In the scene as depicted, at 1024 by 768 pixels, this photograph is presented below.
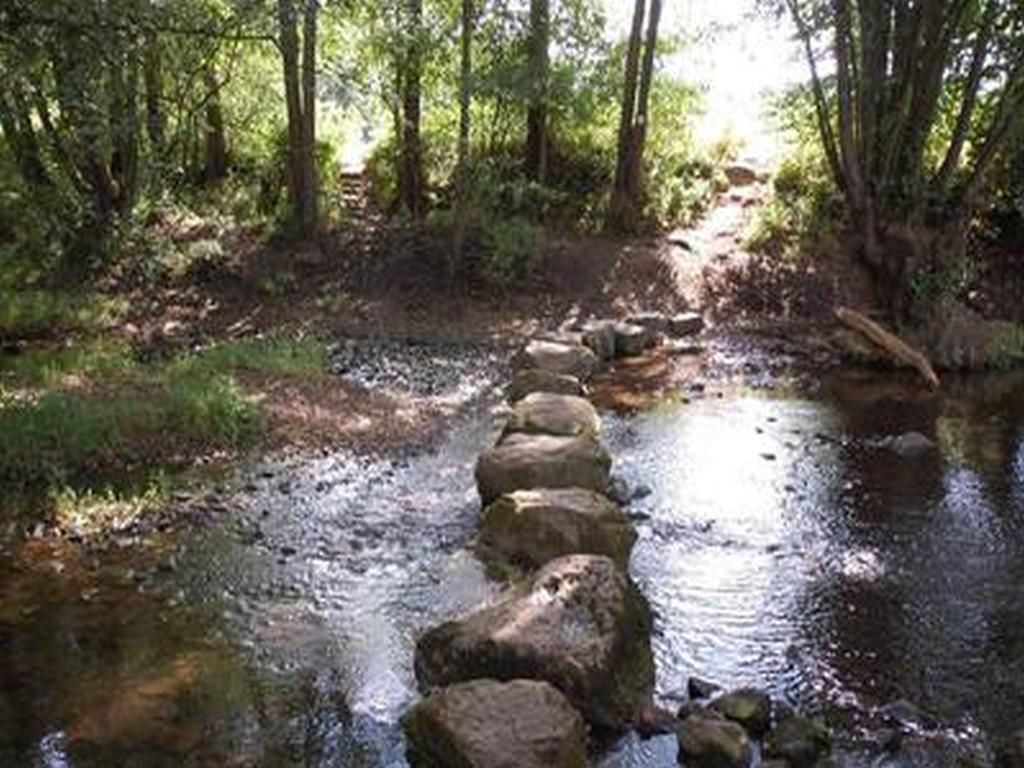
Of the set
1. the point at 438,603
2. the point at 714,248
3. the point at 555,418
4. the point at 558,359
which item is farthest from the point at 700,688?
the point at 714,248

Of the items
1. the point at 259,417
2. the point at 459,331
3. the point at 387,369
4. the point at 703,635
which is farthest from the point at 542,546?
the point at 459,331

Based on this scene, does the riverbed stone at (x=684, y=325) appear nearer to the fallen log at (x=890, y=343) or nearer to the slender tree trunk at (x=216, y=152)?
the fallen log at (x=890, y=343)

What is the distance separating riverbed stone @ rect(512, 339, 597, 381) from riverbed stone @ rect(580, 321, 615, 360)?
0.95m

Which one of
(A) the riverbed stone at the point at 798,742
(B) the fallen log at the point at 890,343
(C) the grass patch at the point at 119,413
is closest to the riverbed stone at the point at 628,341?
(B) the fallen log at the point at 890,343

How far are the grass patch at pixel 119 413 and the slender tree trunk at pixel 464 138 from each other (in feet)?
19.5

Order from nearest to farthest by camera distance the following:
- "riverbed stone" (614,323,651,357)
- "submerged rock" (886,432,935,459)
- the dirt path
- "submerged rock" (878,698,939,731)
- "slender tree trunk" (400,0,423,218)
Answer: "submerged rock" (878,698,939,731) < "submerged rock" (886,432,935,459) < "riverbed stone" (614,323,651,357) < the dirt path < "slender tree trunk" (400,0,423,218)

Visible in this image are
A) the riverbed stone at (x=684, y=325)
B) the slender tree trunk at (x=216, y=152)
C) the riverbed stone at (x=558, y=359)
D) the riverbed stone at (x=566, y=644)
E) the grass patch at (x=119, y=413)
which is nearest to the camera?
the riverbed stone at (x=566, y=644)

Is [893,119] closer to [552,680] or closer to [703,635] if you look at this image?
[703,635]

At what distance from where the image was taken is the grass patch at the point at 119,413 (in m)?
10.6

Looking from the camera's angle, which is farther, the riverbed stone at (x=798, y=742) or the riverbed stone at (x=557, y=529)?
the riverbed stone at (x=557, y=529)

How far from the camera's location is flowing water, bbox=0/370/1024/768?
6.31m

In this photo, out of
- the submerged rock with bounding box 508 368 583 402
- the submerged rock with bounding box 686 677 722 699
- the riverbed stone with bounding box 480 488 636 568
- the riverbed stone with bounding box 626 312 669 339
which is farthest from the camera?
the riverbed stone with bounding box 626 312 669 339

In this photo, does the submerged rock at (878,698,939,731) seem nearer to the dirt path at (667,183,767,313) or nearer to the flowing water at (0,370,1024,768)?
the flowing water at (0,370,1024,768)

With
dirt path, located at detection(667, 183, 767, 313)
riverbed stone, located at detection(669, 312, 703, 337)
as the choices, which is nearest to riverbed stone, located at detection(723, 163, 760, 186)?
dirt path, located at detection(667, 183, 767, 313)
